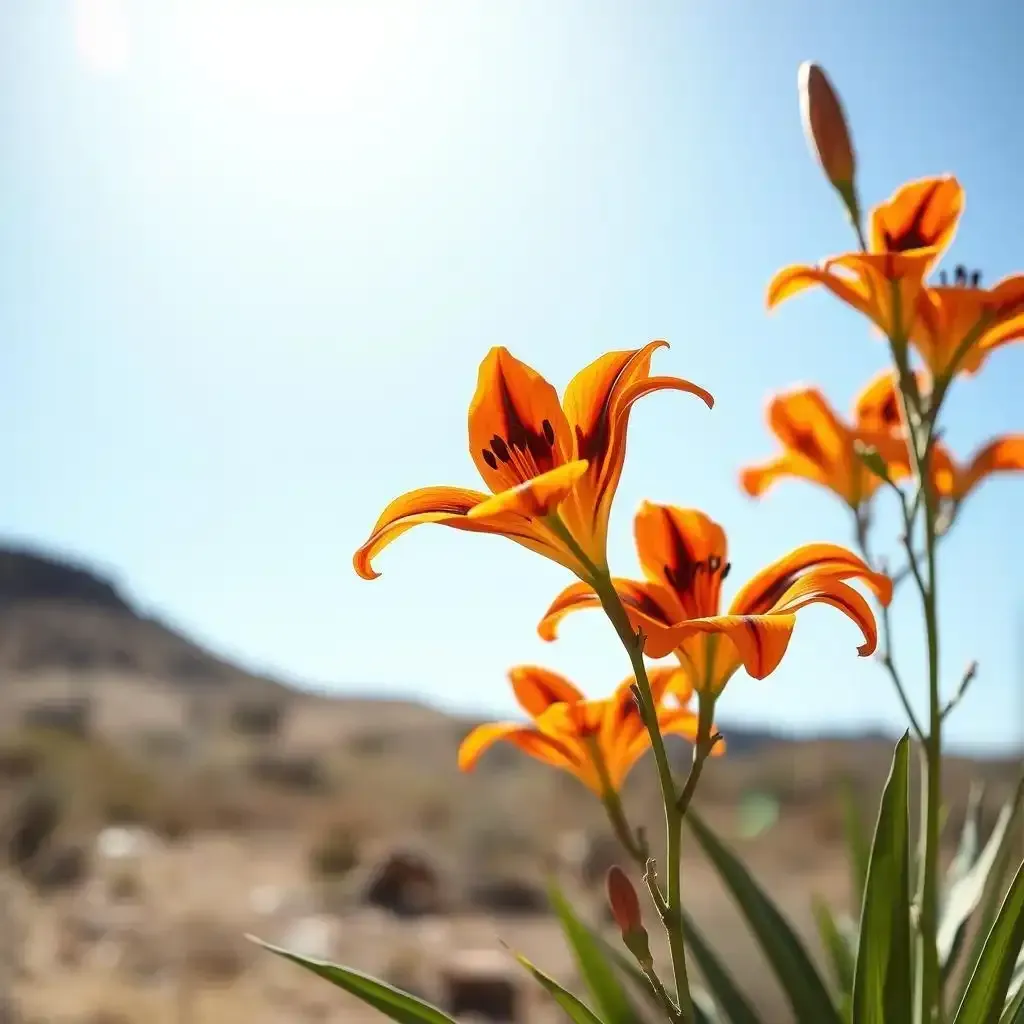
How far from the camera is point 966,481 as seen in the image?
57.4 inches

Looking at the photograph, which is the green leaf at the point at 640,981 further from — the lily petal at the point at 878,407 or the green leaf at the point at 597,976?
the lily petal at the point at 878,407

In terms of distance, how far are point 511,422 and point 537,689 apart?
1.26 feet

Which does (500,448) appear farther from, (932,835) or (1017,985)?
(1017,985)

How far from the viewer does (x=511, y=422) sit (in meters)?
0.87

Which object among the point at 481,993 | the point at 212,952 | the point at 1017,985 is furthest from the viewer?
the point at 212,952

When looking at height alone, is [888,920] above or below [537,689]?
below

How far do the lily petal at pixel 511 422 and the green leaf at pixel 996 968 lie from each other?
2.07 feet

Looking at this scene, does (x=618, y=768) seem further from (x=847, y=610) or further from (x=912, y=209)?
(x=912, y=209)

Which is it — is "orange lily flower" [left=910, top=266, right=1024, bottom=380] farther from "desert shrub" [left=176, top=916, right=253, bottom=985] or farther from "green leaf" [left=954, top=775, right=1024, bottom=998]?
"desert shrub" [left=176, top=916, right=253, bottom=985]

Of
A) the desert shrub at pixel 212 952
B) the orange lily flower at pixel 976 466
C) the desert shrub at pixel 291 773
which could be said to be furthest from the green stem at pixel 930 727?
the desert shrub at pixel 291 773

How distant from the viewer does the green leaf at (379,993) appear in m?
0.85

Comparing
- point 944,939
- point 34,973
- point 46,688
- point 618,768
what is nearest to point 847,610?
point 618,768

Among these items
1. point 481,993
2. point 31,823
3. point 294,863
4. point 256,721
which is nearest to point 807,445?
point 481,993

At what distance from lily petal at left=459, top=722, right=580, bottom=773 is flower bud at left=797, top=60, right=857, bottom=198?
0.79 m
